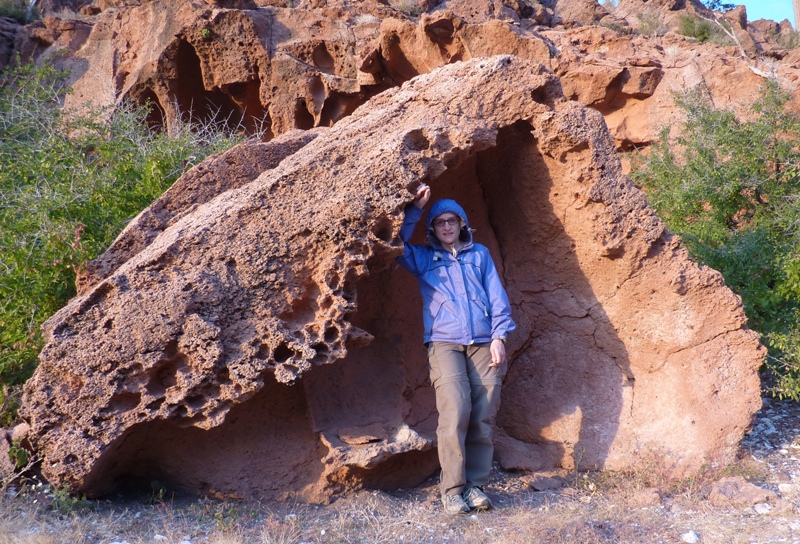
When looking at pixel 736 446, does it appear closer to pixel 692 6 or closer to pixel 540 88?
pixel 540 88

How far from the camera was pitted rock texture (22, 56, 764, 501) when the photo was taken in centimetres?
283

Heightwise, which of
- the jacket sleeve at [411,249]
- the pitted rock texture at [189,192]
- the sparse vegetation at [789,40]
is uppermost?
the sparse vegetation at [789,40]

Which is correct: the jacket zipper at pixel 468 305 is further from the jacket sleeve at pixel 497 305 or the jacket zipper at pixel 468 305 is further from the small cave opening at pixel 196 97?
the small cave opening at pixel 196 97

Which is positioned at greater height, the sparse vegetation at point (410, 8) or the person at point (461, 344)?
the sparse vegetation at point (410, 8)

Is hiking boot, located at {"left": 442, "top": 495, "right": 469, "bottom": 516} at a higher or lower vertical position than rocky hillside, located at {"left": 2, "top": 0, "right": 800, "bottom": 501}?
lower

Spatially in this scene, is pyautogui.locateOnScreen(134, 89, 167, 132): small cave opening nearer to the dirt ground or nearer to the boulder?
the boulder

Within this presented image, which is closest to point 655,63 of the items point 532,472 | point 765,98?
point 765,98

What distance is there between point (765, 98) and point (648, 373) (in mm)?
4114

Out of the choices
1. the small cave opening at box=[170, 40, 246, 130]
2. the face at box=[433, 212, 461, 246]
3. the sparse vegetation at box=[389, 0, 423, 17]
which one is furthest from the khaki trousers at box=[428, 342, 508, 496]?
the sparse vegetation at box=[389, 0, 423, 17]

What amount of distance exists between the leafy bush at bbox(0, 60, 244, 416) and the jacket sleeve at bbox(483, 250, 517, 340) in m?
2.33

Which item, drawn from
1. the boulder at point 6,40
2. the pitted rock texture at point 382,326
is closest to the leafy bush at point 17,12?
the boulder at point 6,40

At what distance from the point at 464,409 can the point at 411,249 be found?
84 cm

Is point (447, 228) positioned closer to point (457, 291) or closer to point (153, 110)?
point (457, 291)

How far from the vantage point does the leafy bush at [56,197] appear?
3.94 meters
